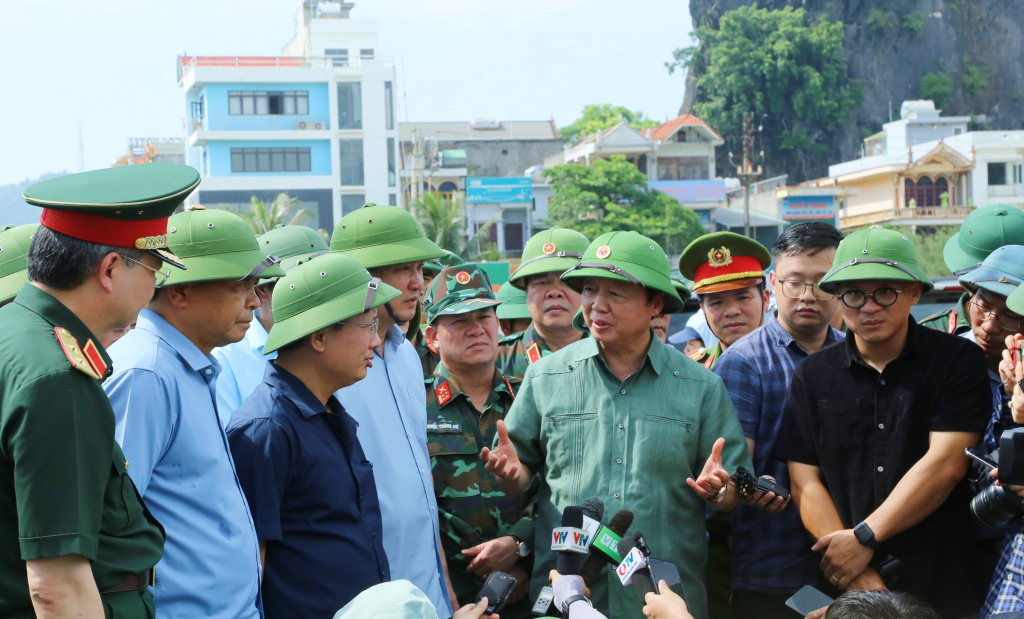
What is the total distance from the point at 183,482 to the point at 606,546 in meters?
1.27

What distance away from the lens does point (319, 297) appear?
3.03 metres

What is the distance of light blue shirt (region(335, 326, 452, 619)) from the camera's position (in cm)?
329

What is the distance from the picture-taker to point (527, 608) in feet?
13.3

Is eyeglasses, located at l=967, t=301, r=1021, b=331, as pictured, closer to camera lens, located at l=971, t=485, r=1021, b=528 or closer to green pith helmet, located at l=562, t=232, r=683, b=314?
camera lens, located at l=971, t=485, r=1021, b=528

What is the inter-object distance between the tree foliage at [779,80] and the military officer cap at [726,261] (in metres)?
53.8

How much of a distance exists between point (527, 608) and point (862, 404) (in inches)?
67.4

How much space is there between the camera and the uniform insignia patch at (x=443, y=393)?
13.6 ft

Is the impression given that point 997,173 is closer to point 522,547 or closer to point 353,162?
point 353,162

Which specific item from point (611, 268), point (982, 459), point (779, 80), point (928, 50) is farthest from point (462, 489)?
point (928, 50)

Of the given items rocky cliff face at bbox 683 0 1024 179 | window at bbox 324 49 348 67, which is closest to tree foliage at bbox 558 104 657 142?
rocky cliff face at bbox 683 0 1024 179

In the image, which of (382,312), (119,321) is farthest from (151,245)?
(382,312)

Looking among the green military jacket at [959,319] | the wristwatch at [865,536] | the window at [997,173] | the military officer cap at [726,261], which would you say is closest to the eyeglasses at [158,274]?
the wristwatch at [865,536]

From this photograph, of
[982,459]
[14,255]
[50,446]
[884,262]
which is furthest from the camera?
[14,255]

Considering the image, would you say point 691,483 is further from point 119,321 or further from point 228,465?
point 119,321
